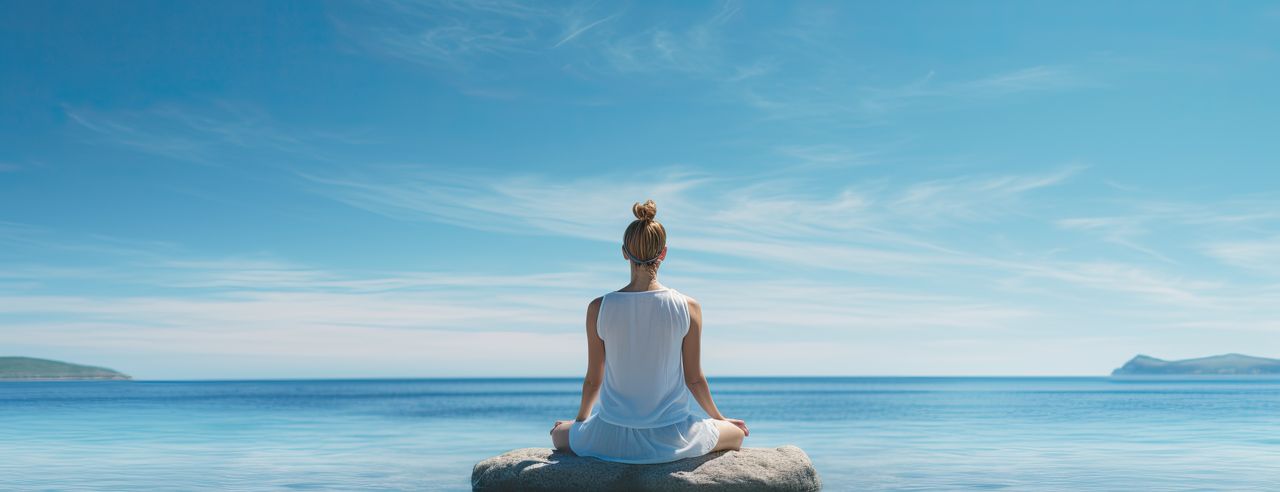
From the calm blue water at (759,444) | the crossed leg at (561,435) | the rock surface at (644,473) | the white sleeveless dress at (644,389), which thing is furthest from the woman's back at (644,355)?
the calm blue water at (759,444)

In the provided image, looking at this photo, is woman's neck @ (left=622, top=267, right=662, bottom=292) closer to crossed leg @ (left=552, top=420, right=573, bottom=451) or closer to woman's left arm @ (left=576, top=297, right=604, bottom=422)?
woman's left arm @ (left=576, top=297, right=604, bottom=422)

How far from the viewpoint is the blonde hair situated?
277 inches

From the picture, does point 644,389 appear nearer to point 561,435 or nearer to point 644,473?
point 644,473

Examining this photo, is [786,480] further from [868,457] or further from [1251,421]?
[1251,421]

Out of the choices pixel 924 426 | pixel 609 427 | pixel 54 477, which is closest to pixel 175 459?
pixel 54 477

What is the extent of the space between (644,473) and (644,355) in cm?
91

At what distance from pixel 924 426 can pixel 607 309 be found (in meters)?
18.0

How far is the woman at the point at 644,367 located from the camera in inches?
277

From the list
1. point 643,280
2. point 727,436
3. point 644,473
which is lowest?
point 644,473

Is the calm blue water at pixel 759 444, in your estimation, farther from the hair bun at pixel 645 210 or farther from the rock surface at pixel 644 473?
the hair bun at pixel 645 210

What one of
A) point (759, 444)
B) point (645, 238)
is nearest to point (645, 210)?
point (645, 238)

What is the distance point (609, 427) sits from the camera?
24.2 ft

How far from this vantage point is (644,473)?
7.36m

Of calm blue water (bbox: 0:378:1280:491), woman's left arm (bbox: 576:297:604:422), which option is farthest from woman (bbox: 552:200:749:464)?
calm blue water (bbox: 0:378:1280:491)
